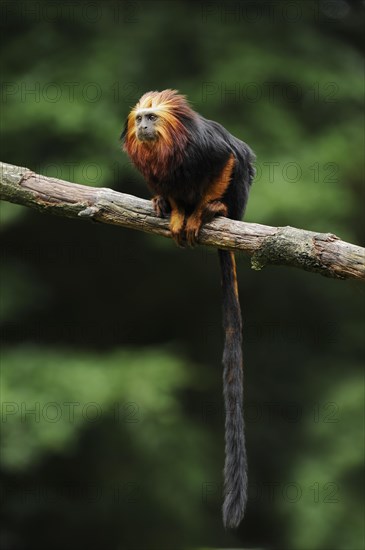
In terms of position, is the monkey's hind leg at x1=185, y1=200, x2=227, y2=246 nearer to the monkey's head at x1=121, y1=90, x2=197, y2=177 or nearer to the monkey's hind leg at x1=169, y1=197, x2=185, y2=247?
the monkey's hind leg at x1=169, y1=197, x2=185, y2=247

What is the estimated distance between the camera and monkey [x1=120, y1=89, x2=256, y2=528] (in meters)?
3.88

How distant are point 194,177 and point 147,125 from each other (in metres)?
0.34

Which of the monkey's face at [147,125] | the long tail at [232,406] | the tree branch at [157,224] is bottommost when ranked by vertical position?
the long tail at [232,406]

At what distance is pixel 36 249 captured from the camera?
802 cm

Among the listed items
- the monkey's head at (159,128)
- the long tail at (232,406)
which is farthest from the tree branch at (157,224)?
the long tail at (232,406)

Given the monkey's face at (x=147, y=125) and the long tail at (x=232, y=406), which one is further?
the monkey's face at (x=147, y=125)

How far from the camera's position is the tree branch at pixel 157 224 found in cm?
353

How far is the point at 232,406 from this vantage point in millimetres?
3984

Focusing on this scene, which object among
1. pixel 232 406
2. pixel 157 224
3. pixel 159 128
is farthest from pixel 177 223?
pixel 232 406

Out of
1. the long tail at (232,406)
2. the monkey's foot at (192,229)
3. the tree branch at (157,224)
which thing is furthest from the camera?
the monkey's foot at (192,229)

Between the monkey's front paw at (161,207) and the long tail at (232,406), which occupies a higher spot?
the monkey's front paw at (161,207)

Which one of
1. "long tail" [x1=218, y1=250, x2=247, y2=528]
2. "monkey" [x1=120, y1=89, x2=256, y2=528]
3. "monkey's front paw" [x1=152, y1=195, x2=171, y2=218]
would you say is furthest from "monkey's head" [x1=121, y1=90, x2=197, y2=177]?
"long tail" [x1=218, y1=250, x2=247, y2=528]

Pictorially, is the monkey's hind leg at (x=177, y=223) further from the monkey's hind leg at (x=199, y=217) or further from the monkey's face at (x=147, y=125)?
the monkey's face at (x=147, y=125)

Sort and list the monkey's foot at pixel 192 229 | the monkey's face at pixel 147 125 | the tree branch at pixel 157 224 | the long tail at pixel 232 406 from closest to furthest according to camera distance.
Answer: the tree branch at pixel 157 224 < the long tail at pixel 232 406 < the monkey's face at pixel 147 125 < the monkey's foot at pixel 192 229
